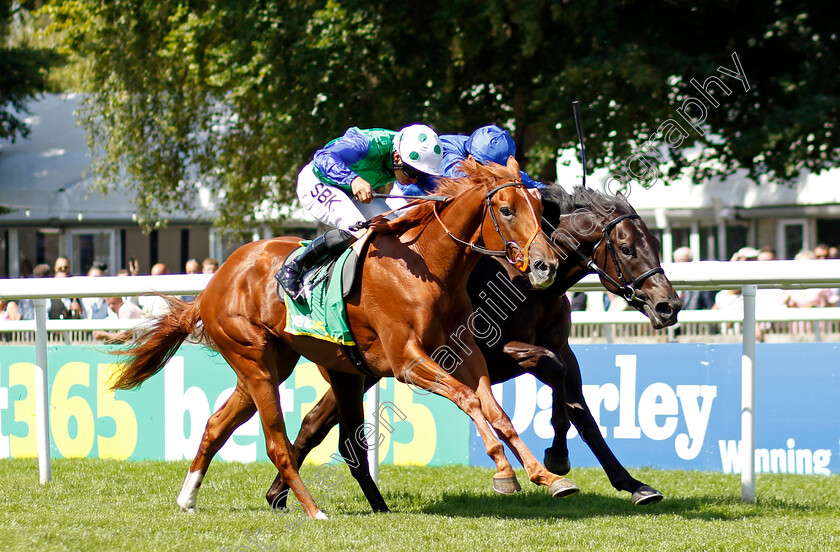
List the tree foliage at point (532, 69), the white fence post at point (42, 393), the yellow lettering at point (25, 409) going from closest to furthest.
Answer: the white fence post at point (42, 393), the yellow lettering at point (25, 409), the tree foliage at point (532, 69)

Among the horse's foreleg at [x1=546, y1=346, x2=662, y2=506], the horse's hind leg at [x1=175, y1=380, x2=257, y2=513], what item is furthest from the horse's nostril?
the horse's hind leg at [x1=175, y1=380, x2=257, y2=513]

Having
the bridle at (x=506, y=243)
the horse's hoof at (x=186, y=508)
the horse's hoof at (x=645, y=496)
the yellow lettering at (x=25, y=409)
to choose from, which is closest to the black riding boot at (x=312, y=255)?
the bridle at (x=506, y=243)

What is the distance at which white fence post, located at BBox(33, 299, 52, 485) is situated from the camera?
18.3ft

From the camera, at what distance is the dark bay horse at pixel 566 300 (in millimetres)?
4410

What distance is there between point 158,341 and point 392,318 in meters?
1.74

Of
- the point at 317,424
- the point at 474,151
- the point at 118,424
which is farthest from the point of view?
the point at 118,424

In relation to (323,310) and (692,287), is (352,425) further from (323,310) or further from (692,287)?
(692,287)

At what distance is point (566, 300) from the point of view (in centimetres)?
486

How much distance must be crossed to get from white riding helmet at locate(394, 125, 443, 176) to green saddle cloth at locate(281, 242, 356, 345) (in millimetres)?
506

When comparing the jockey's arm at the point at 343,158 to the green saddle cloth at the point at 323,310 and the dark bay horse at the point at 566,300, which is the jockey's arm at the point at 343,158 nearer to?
the green saddle cloth at the point at 323,310

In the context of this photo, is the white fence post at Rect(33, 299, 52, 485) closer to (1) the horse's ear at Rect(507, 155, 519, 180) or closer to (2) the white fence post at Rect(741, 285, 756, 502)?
(1) the horse's ear at Rect(507, 155, 519, 180)

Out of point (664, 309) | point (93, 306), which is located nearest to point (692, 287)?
point (664, 309)

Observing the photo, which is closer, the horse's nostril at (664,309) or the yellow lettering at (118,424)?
the horse's nostril at (664,309)

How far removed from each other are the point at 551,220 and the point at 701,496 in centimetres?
162
